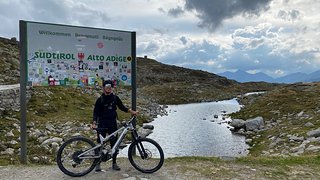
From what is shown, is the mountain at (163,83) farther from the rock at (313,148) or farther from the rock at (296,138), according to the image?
the rock at (313,148)

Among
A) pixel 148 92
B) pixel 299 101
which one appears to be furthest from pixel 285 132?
pixel 148 92

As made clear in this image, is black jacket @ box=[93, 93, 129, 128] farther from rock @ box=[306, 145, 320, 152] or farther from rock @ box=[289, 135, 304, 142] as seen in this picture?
rock @ box=[289, 135, 304, 142]

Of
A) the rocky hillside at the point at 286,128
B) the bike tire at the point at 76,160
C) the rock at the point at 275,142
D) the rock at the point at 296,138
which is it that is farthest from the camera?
the rock at the point at 275,142

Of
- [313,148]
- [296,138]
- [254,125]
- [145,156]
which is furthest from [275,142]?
[145,156]

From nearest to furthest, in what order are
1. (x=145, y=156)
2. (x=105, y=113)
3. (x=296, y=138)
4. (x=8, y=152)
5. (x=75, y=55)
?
(x=105, y=113) → (x=145, y=156) → (x=75, y=55) → (x=8, y=152) → (x=296, y=138)

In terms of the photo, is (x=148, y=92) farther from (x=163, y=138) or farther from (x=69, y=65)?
(x=69, y=65)

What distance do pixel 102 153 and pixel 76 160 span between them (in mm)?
874

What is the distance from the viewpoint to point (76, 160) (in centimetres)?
1160

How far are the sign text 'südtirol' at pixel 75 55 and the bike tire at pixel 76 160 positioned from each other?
294 centimetres

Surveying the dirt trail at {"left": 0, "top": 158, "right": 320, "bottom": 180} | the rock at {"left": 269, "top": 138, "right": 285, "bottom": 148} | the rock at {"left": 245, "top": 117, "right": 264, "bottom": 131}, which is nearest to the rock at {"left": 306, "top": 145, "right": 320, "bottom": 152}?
the rock at {"left": 269, "top": 138, "right": 285, "bottom": 148}

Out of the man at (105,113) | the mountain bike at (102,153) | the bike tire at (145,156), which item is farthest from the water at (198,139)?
the man at (105,113)

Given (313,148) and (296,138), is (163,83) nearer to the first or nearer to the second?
(296,138)

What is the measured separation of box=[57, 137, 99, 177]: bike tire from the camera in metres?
11.5

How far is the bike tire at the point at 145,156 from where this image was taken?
12.0m
